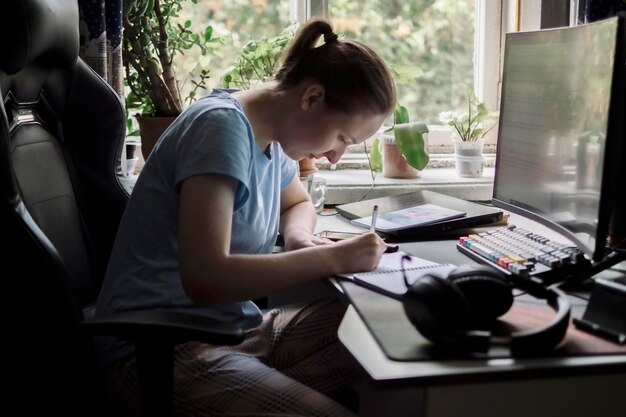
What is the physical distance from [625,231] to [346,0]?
127cm

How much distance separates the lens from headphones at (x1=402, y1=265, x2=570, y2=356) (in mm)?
937

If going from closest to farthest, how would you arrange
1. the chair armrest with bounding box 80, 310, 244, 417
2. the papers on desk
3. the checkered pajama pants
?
the chair armrest with bounding box 80, 310, 244, 417
the checkered pajama pants
the papers on desk

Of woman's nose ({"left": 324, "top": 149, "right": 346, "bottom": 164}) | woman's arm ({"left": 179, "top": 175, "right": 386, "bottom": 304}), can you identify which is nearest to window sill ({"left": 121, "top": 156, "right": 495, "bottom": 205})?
woman's nose ({"left": 324, "top": 149, "right": 346, "bottom": 164})

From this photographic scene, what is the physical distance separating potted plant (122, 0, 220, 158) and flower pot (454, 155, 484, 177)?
0.82 meters

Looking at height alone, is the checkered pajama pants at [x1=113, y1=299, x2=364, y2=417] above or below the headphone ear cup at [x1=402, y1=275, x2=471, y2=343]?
below

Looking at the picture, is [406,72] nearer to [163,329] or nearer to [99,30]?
[99,30]

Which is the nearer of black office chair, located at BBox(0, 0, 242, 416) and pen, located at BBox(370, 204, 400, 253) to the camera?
black office chair, located at BBox(0, 0, 242, 416)

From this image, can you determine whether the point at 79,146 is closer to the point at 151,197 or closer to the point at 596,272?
the point at 151,197

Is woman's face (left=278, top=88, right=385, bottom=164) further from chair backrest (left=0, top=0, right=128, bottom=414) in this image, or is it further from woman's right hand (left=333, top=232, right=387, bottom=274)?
chair backrest (left=0, top=0, right=128, bottom=414)

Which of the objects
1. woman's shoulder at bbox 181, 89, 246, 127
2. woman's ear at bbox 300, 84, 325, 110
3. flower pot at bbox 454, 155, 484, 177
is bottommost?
flower pot at bbox 454, 155, 484, 177

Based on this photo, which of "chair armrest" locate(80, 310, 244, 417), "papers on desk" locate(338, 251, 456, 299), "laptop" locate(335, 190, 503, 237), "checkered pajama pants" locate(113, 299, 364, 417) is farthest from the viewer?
"laptop" locate(335, 190, 503, 237)

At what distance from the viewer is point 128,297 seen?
1.27 m

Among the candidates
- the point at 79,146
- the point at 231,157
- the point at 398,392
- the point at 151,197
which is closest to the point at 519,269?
the point at 398,392

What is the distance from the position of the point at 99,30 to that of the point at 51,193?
64 centimetres
